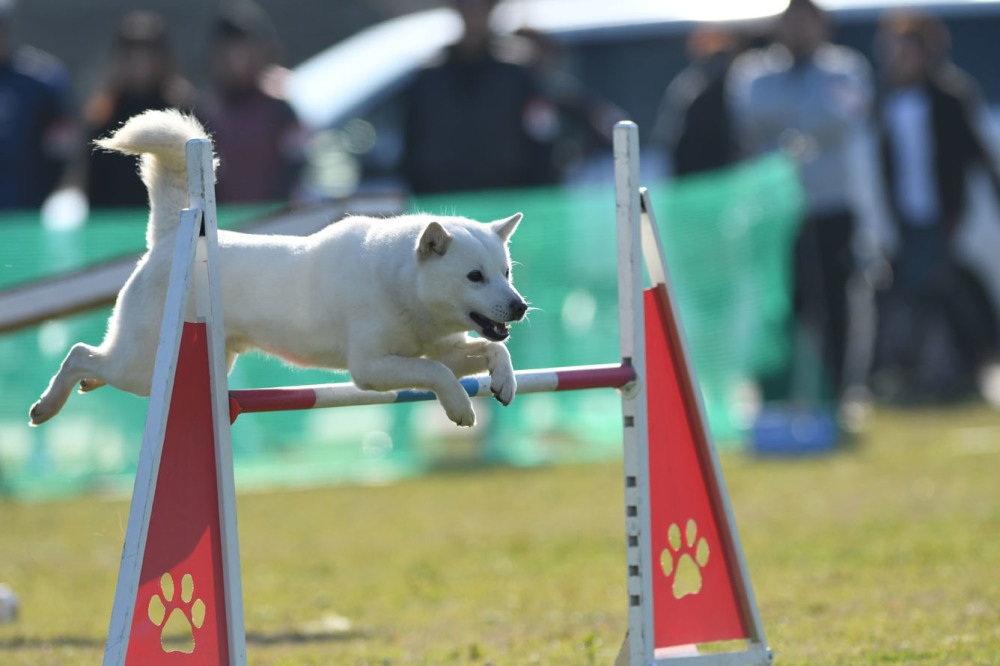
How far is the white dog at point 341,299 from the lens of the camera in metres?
4.46

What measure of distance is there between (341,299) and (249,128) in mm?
6465

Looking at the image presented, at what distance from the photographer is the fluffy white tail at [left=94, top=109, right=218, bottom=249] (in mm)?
4621

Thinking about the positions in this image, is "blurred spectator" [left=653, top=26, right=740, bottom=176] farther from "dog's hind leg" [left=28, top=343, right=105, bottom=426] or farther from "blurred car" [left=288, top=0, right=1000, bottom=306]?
"dog's hind leg" [left=28, top=343, right=105, bottom=426]

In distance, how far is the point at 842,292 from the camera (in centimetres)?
1155

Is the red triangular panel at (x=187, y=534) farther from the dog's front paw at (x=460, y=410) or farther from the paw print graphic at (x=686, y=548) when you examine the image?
the paw print graphic at (x=686, y=548)

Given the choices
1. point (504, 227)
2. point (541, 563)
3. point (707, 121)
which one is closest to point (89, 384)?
point (504, 227)

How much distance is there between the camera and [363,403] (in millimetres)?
4508

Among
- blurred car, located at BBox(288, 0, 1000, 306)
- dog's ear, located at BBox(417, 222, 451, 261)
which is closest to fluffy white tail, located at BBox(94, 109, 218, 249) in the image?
dog's ear, located at BBox(417, 222, 451, 261)

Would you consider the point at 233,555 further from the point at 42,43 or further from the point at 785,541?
the point at 42,43

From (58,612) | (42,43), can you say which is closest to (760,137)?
(58,612)

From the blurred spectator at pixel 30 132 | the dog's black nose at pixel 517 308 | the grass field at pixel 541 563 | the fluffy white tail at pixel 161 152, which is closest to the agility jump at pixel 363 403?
the dog's black nose at pixel 517 308

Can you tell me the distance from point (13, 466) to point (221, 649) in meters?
6.65

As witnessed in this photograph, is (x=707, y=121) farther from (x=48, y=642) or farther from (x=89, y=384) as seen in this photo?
(x=89, y=384)

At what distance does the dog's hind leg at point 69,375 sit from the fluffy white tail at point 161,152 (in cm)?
37
